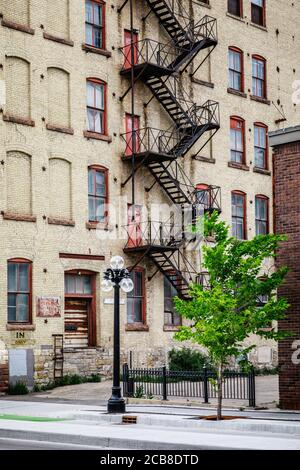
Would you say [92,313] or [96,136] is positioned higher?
[96,136]

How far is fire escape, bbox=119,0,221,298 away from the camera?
123 ft

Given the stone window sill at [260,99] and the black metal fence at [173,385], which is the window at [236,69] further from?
the black metal fence at [173,385]

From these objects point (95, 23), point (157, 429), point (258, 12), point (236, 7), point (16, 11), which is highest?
point (258, 12)

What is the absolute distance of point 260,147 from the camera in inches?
1775

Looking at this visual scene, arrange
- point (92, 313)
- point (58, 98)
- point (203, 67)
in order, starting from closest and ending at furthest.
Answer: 1. point (58, 98)
2. point (92, 313)
3. point (203, 67)

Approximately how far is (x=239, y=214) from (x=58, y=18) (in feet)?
44.2

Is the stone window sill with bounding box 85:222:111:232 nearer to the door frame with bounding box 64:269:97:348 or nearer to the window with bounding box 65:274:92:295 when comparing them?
the door frame with bounding box 64:269:97:348

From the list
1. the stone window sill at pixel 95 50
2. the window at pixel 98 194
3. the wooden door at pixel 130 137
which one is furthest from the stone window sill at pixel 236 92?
the window at pixel 98 194

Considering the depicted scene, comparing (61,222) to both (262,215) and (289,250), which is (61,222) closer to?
(289,250)

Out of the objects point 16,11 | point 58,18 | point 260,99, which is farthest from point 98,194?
point 260,99

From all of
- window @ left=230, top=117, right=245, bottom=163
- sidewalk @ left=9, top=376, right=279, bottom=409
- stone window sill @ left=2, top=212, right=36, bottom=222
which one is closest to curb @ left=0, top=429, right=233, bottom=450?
sidewalk @ left=9, top=376, right=279, bottom=409

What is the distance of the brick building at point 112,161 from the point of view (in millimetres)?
33312

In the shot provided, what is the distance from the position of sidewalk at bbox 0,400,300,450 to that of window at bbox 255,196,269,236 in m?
19.6
